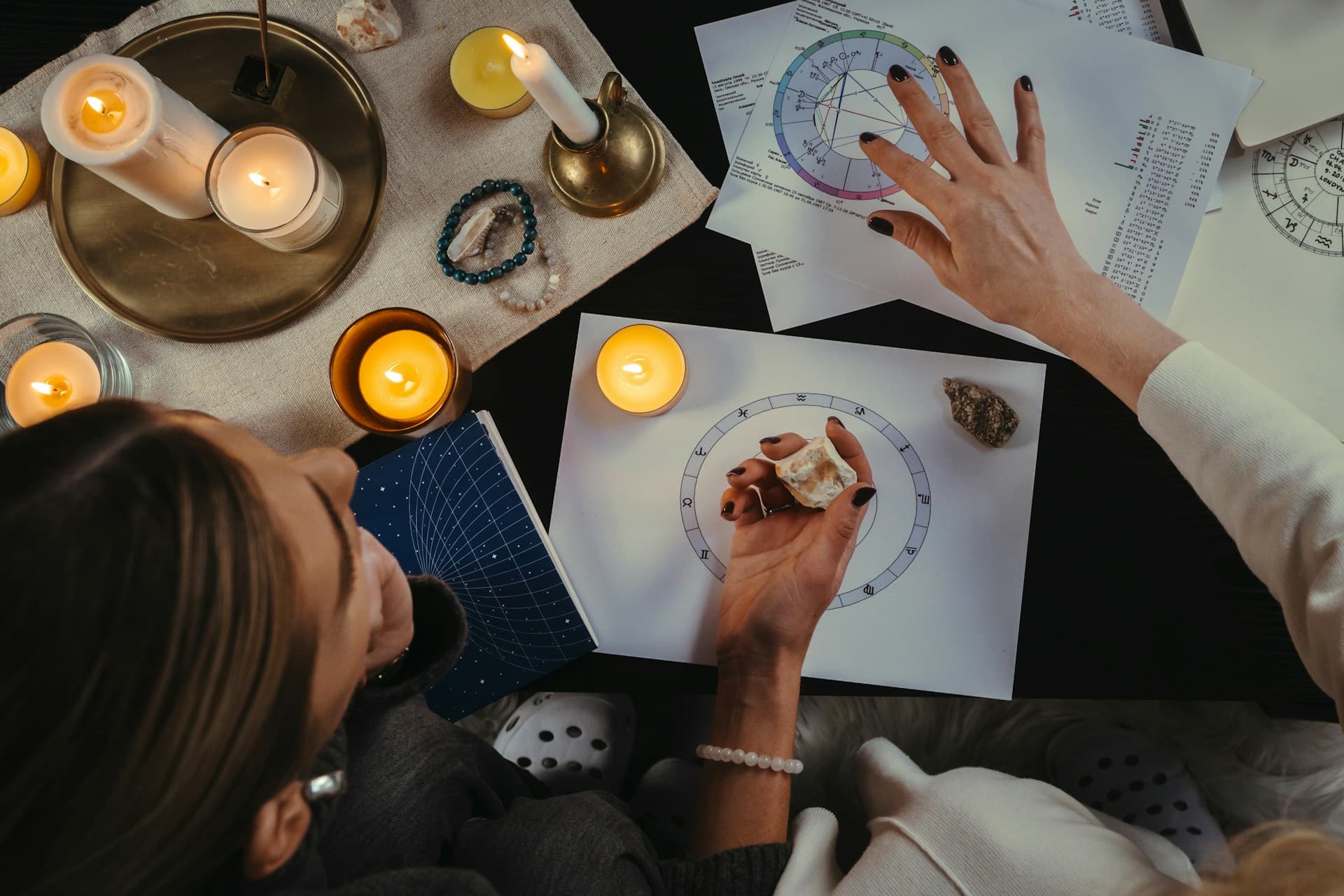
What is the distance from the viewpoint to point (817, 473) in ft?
2.29

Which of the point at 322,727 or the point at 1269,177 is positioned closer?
the point at 322,727

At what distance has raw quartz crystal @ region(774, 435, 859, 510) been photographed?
0.69m

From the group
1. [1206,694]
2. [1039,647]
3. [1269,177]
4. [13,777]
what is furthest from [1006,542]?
[13,777]

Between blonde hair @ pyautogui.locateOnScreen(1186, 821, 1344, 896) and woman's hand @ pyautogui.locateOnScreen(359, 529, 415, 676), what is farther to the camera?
woman's hand @ pyautogui.locateOnScreen(359, 529, 415, 676)

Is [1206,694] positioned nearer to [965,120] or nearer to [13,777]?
[965,120]

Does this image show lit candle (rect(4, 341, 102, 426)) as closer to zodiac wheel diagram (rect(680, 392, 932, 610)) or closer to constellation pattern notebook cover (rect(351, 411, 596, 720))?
constellation pattern notebook cover (rect(351, 411, 596, 720))

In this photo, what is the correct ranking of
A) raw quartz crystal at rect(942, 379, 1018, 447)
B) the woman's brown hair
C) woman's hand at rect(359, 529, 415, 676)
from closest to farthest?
the woman's brown hair < woman's hand at rect(359, 529, 415, 676) < raw quartz crystal at rect(942, 379, 1018, 447)

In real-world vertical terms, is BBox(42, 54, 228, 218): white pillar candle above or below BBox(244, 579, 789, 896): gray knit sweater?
above

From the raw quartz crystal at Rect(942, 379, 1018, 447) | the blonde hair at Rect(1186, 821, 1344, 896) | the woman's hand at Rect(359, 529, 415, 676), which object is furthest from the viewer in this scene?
the raw quartz crystal at Rect(942, 379, 1018, 447)

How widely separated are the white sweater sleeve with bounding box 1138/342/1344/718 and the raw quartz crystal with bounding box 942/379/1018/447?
102 millimetres

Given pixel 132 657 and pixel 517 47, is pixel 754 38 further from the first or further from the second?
pixel 132 657

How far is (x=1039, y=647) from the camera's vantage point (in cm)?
70

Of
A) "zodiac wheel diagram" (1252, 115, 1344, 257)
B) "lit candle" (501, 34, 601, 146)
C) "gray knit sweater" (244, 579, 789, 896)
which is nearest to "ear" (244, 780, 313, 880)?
"gray knit sweater" (244, 579, 789, 896)

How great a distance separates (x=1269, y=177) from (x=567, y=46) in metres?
0.65
